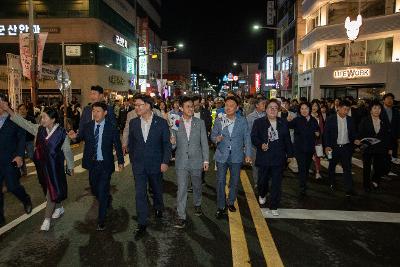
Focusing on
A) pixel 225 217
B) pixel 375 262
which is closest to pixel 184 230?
pixel 225 217

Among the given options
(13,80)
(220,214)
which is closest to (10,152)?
(220,214)

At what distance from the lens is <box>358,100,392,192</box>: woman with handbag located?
8.48 meters

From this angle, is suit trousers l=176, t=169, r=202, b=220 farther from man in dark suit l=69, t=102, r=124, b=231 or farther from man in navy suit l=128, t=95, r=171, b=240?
man in dark suit l=69, t=102, r=124, b=231

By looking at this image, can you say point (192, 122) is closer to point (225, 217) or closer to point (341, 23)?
point (225, 217)

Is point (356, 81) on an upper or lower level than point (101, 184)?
upper

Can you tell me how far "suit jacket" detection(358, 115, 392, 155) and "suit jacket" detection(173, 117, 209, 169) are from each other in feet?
13.4

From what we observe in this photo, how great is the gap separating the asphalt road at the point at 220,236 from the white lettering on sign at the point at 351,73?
2165 centimetres

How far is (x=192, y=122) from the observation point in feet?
20.5

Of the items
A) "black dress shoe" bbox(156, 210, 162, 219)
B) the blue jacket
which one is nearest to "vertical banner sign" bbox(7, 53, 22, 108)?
"black dress shoe" bbox(156, 210, 162, 219)

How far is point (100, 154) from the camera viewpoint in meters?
5.87

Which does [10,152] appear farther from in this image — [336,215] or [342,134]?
[342,134]

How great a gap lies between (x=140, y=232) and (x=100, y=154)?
1.24m

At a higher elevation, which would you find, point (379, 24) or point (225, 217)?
point (379, 24)

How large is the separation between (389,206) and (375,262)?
2886mm
